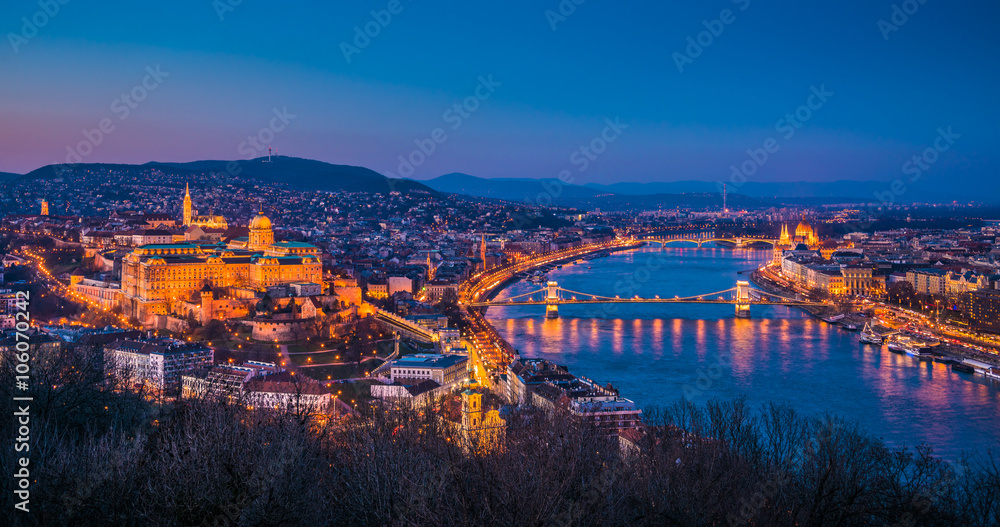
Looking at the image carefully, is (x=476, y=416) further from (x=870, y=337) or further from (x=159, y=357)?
(x=870, y=337)

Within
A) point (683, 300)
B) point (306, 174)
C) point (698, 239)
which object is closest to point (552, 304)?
point (683, 300)

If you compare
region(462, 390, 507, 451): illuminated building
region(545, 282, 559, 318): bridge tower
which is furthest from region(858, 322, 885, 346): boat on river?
region(462, 390, 507, 451): illuminated building

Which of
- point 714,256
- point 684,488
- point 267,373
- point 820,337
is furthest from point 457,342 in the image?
point 714,256

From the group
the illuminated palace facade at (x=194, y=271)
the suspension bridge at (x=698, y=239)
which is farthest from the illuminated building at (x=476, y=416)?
the suspension bridge at (x=698, y=239)

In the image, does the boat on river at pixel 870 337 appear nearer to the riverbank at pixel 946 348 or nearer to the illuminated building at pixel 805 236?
the riverbank at pixel 946 348

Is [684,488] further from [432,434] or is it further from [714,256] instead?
[714,256]
